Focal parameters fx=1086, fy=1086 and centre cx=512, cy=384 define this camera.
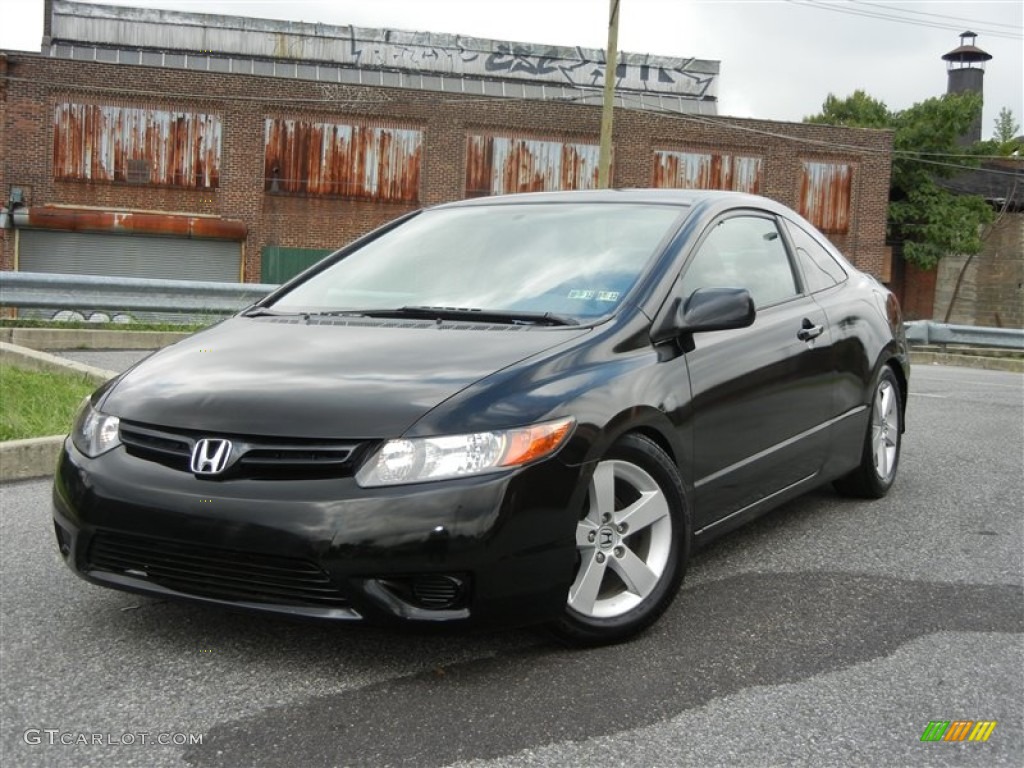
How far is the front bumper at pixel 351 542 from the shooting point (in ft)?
9.36

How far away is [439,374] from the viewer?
3.18 meters

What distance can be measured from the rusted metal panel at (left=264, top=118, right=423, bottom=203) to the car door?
30.8 meters

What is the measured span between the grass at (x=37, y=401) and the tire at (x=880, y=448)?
4301 mm

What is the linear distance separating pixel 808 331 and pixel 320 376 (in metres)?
2.32

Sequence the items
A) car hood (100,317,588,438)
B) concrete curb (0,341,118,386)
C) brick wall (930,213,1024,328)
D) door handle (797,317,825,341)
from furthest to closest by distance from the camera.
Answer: brick wall (930,213,1024,328), concrete curb (0,341,118,386), door handle (797,317,825,341), car hood (100,317,588,438)

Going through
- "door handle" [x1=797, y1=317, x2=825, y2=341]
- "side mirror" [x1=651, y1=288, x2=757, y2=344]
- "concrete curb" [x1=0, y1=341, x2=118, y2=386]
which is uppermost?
"side mirror" [x1=651, y1=288, x2=757, y2=344]

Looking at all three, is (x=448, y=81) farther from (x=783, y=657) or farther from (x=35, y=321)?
(x=783, y=657)

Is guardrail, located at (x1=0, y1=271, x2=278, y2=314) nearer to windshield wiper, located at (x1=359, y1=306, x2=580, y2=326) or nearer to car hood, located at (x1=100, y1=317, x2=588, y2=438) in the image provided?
windshield wiper, located at (x1=359, y1=306, x2=580, y2=326)

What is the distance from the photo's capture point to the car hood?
118 inches

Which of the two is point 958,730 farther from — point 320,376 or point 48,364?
point 48,364

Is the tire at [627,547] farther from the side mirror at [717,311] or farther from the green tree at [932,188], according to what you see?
the green tree at [932,188]

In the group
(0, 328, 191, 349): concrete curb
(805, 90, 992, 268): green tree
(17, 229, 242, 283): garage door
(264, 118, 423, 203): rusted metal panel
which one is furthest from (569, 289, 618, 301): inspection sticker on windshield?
(805, 90, 992, 268): green tree

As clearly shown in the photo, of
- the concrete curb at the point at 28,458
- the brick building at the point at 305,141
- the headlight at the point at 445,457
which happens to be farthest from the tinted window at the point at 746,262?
the brick building at the point at 305,141

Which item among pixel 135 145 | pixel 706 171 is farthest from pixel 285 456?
pixel 706 171
